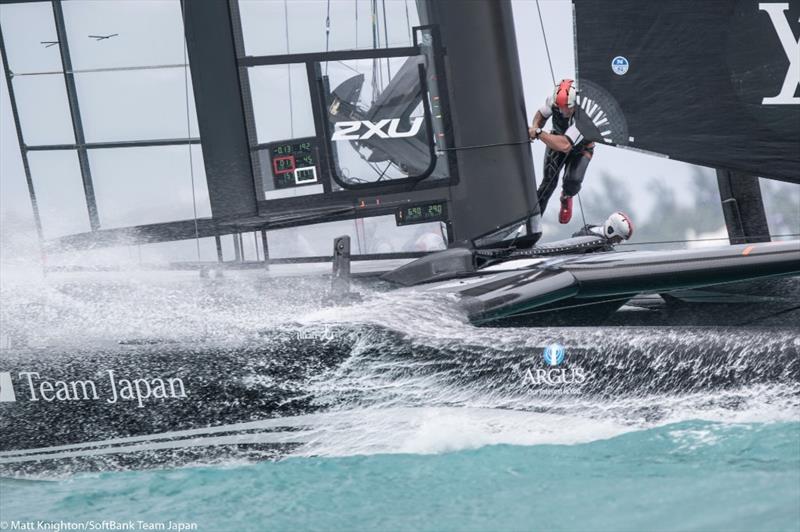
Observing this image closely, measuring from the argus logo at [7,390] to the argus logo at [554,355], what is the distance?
1517 mm

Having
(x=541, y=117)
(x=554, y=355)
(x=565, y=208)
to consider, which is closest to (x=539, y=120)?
(x=541, y=117)

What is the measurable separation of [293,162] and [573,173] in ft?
3.53

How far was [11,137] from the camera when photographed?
12.5 ft

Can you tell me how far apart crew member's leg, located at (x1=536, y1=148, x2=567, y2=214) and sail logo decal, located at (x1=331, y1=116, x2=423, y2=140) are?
0.59m

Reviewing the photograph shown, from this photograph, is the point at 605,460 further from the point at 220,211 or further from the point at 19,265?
the point at 19,265

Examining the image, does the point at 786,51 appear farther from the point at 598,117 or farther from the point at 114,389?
the point at 114,389

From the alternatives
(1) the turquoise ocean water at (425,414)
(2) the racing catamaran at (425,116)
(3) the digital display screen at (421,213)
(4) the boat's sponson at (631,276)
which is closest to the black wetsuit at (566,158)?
(2) the racing catamaran at (425,116)

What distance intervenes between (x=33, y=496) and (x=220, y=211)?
129 cm

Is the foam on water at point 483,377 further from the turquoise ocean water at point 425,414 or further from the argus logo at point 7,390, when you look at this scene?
the argus logo at point 7,390

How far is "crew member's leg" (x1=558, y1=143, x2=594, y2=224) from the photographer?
3666mm

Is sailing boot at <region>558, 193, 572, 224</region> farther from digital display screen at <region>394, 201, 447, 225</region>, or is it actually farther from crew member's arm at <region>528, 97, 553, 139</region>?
digital display screen at <region>394, 201, 447, 225</region>

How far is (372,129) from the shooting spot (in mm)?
3467

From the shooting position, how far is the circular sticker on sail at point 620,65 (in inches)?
136

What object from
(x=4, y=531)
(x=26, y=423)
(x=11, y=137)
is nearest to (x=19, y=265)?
(x=11, y=137)
